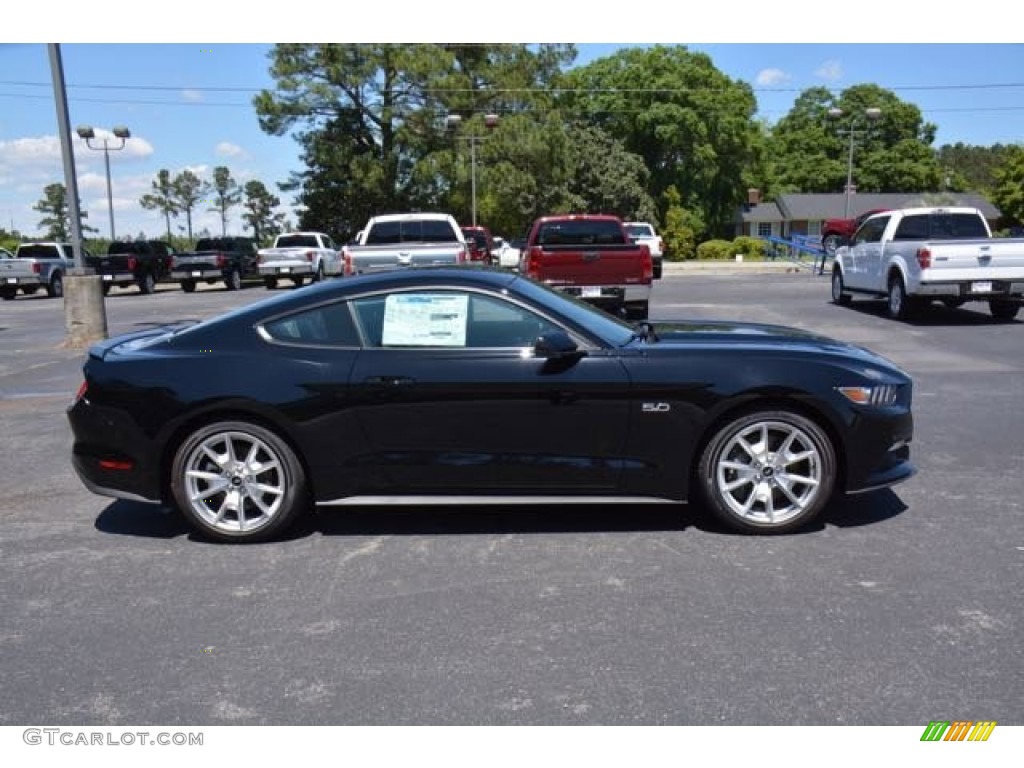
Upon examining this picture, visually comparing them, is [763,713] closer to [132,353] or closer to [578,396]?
[578,396]

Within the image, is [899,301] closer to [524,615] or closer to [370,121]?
[524,615]

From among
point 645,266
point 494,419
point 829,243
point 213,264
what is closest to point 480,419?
point 494,419

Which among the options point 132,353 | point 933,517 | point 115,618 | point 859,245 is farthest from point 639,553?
point 859,245

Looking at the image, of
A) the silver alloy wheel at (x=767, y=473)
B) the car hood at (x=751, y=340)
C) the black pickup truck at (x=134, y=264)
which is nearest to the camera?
the silver alloy wheel at (x=767, y=473)

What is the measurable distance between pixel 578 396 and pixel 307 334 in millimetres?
1538

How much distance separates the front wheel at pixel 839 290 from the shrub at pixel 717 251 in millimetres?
35187

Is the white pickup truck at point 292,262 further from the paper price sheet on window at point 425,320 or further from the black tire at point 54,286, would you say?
the paper price sheet on window at point 425,320

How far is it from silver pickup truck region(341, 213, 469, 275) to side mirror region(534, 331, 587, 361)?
9.33 meters

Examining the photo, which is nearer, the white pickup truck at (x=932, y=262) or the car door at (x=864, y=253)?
the white pickup truck at (x=932, y=262)

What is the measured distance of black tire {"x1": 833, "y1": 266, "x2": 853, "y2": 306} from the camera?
57.0 feet

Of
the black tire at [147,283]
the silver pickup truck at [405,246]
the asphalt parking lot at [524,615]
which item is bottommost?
the asphalt parking lot at [524,615]

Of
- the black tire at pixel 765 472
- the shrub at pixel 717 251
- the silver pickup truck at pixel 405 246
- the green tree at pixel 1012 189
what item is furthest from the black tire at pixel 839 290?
the green tree at pixel 1012 189

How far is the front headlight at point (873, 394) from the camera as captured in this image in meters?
4.75

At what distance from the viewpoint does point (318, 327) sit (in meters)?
4.93
